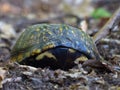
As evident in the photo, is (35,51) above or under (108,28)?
under

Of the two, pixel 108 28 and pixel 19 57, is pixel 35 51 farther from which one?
pixel 108 28

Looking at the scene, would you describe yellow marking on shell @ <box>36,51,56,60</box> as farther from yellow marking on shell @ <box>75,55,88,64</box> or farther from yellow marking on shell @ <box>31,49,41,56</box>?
yellow marking on shell @ <box>75,55,88,64</box>

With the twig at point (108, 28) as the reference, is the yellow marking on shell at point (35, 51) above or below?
below

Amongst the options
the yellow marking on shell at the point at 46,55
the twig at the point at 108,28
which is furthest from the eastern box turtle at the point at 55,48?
the twig at the point at 108,28

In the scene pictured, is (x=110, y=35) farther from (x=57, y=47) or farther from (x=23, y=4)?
(x=23, y=4)

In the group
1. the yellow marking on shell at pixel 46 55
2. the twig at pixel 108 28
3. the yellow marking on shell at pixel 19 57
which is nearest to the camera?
the yellow marking on shell at pixel 46 55

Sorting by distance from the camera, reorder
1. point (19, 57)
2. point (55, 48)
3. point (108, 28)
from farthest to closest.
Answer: point (108, 28) → point (19, 57) → point (55, 48)

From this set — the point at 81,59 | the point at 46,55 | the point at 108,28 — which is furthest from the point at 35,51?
the point at 108,28

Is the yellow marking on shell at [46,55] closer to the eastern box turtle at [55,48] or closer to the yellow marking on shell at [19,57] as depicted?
the eastern box turtle at [55,48]

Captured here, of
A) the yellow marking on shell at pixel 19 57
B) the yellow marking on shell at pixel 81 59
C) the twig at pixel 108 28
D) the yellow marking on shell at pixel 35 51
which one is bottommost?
the yellow marking on shell at pixel 81 59
